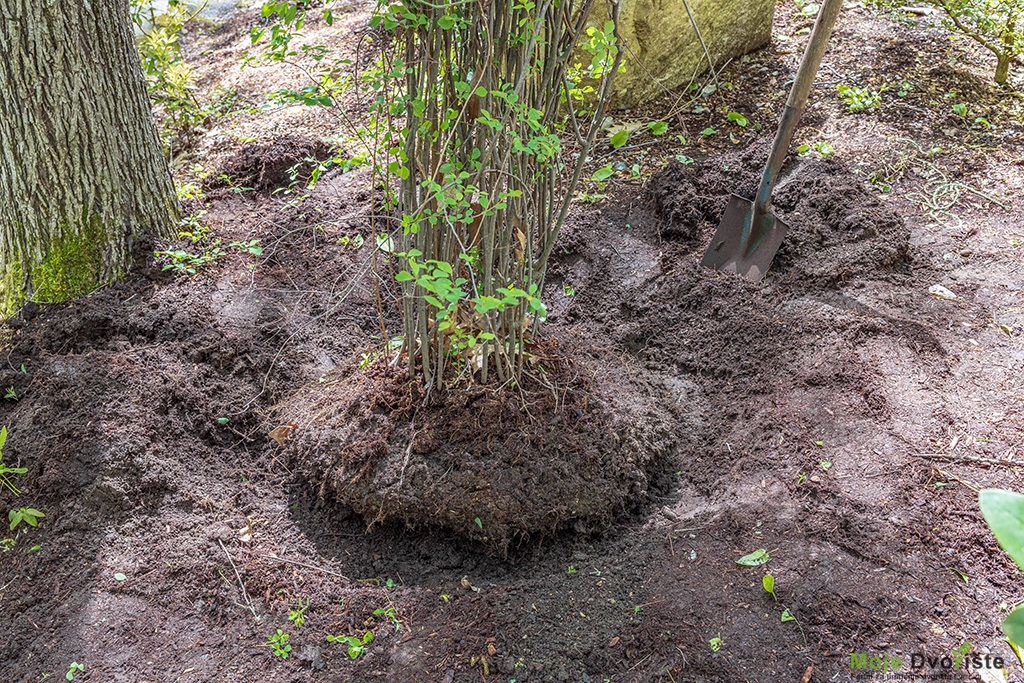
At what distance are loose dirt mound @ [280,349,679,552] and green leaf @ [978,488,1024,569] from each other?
163 cm

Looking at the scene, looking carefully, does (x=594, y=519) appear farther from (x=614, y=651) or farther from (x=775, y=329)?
(x=775, y=329)

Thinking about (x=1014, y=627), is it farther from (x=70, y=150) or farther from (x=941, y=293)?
(x=70, y=150)

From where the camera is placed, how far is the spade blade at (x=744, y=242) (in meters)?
3.42

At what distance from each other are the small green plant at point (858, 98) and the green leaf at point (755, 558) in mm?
3010

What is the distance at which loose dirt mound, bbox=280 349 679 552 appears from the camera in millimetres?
2418

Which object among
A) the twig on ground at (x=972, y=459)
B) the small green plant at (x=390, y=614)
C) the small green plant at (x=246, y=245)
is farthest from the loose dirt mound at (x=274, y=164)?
the twig on ground at (x=972, y=459)

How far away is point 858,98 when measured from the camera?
13.9 feet

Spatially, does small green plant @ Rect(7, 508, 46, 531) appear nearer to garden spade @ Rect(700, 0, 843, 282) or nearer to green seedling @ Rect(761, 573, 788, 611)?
green seedling @ Rect(761, 573, 788, 611)

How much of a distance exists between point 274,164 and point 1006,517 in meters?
3.88

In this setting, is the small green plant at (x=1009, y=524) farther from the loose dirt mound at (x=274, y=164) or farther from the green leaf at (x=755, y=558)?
the loose dirt mound at (x=274, y=164)

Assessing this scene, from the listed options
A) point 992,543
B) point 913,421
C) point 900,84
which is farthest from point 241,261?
point 900,84

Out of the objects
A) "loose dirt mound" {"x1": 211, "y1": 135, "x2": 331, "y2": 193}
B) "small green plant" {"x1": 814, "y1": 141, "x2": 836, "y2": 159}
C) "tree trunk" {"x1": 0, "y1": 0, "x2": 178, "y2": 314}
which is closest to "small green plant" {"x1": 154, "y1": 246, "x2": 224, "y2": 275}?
"tree trunk" {"x1": 0, "y1": 0, "x2": 178, "y2": 314}


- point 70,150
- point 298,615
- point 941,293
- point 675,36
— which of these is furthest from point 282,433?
point 675,36

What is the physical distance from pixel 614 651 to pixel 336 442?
1.18 m
